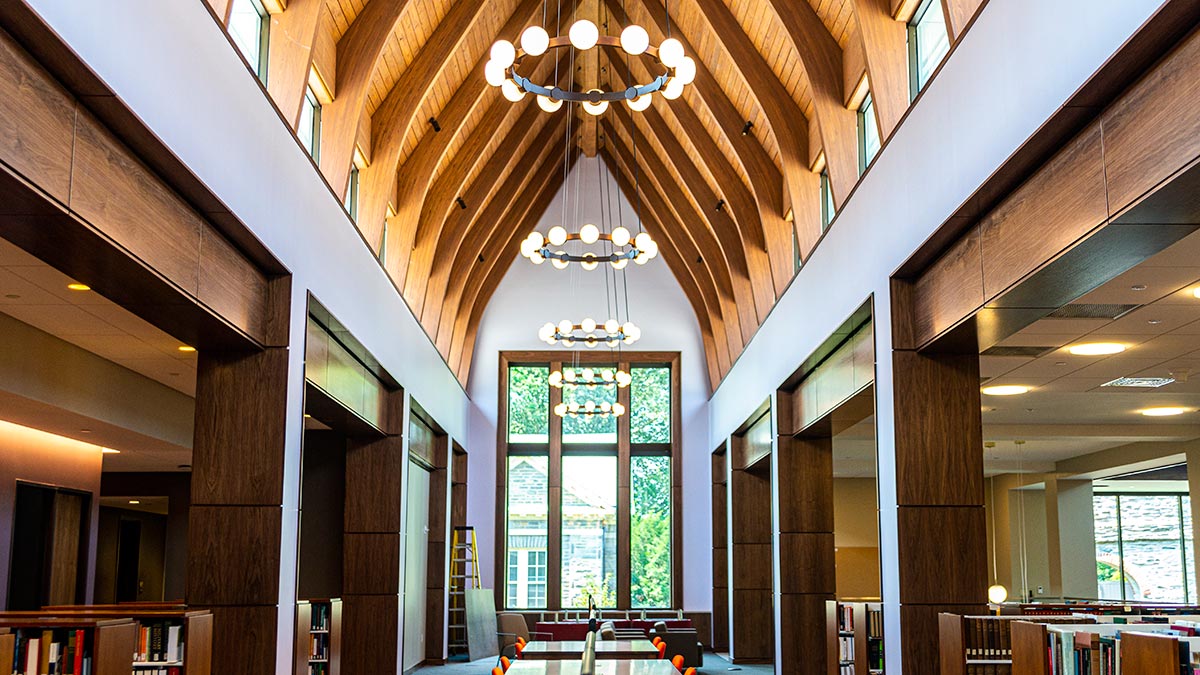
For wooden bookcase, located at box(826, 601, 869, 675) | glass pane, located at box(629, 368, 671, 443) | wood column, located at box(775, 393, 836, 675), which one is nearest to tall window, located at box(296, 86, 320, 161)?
wood column, located at box(775, 393, 836, 675)

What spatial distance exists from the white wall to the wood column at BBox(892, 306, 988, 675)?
38.6ft

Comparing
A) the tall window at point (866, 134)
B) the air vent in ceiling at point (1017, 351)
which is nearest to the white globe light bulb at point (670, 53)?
the tall window at point (866, 134)

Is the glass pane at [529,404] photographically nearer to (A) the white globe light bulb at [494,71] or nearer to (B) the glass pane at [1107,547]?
(B) the glass pane at [1107,547]

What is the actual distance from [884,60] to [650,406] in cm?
1201

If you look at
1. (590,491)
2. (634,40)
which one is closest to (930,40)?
(634,40)

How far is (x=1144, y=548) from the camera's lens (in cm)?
2061

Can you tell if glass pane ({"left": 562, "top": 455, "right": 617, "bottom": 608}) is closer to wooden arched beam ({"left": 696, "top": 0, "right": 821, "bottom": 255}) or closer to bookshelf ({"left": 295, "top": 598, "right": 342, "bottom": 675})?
wooden arched beam ({"left": 696, "top": 0, "right": 821, "bottom": 255})

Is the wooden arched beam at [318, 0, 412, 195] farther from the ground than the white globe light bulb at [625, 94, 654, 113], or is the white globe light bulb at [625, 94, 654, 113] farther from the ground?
the wooden arched beam at [318, 0, 412, 195]

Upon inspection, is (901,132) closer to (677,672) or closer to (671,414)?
(677,672)

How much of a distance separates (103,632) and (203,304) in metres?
1.87

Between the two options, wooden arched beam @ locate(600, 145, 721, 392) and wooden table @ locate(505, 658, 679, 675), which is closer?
→ wooden table @ locate(505, 658, 679, 675)

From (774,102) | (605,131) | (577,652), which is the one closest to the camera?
(577,652)

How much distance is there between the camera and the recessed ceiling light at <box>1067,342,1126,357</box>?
9.24 metres

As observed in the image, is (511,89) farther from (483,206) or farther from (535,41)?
(483,206)
